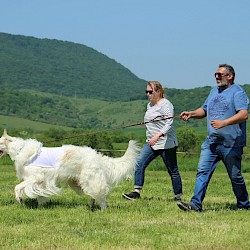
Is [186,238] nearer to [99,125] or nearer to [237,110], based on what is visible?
[237,110]

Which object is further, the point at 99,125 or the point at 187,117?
the point at 99,125

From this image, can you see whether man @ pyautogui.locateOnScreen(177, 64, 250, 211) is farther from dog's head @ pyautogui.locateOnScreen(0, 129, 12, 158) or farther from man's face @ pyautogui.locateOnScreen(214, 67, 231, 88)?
dog's head @ pyautogui.locateOnScreen(0, 129, 12, 158)

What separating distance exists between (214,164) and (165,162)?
1808 millimetres

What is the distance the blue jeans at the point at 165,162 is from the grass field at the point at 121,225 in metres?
0.38

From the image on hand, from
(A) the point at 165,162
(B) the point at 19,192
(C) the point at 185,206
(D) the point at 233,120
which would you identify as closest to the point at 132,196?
(A) the point at 165,162

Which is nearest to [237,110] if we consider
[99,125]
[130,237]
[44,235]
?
[130,237]

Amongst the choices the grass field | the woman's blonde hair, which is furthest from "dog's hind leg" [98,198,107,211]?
the woman's blonde hair

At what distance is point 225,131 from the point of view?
29.6 feet

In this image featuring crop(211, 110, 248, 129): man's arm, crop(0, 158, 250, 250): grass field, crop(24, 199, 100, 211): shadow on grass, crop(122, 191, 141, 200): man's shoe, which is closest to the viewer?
crop(0, 158, 250, 250): grass field

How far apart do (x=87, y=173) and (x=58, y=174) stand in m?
0.51

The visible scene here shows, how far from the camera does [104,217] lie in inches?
344

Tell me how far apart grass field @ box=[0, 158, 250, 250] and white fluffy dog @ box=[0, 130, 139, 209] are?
0.31m

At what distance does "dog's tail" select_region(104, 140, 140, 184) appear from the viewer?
32.5 feet

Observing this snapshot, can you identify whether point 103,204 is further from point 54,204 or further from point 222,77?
point 222,77
